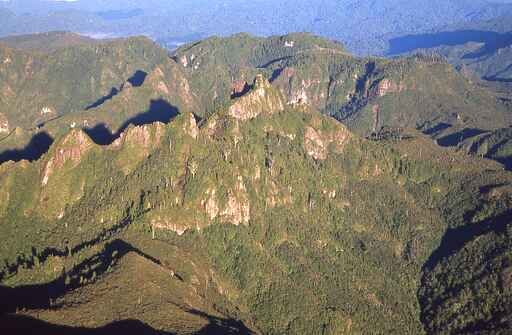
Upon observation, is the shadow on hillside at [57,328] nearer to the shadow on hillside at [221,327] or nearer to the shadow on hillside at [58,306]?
the shadow on hillside at [58,306]

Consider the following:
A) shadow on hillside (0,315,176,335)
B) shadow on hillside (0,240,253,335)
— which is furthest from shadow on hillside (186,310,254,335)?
shadow on hillside (0,315,176,335)

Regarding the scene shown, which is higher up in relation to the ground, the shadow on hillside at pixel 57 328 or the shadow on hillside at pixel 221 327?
the shadow on hillside at pixel 57 328

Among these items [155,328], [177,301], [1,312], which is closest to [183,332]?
[155,328]

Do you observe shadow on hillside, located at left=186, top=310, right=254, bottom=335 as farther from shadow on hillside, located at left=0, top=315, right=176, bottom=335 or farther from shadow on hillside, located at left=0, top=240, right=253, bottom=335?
shadow on hillside, located at left=0, top=315, right=176, bottom=335

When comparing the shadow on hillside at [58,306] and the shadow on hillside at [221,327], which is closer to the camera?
the shadow on hillside at [58,306]

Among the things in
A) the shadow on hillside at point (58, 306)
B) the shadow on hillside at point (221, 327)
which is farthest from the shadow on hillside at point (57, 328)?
the shadow on hillside at point (221, 327)

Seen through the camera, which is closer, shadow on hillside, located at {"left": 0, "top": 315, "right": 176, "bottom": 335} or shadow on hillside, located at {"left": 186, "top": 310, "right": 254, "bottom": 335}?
shadow on hillside, located at {"left": 0, "top": 315, "right": 176, "bottom": 335}

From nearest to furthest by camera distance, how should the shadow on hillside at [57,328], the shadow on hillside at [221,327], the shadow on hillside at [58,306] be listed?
the shadow on hillside at [57,328] → the shadow on hillside at [58,306] → the shadow on hillside at [221,327]

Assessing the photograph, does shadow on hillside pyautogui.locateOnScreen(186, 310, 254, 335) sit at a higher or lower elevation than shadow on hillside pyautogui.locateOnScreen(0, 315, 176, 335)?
lower
